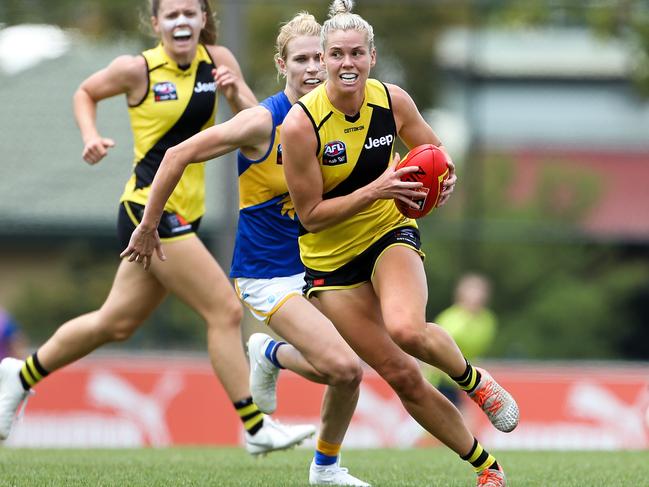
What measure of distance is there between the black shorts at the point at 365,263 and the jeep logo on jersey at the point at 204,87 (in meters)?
1.76

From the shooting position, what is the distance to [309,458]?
8.25 meters

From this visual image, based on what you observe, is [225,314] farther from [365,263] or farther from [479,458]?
[479,458]

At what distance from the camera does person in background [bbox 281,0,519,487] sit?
5.43 meters

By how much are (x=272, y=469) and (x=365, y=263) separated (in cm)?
171

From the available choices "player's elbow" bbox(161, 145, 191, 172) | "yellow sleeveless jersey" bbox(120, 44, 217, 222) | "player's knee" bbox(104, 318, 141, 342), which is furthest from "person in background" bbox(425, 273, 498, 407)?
"player's elbow" bbox(161, 145, 191, 172)

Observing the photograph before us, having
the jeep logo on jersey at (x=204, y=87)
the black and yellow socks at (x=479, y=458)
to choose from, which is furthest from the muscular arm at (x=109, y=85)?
the black and yellow socks at (x=479, y=458)

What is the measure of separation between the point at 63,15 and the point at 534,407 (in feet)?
26.6

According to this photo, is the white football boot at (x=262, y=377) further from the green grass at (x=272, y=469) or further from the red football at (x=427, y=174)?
the red football at (x=427, y=174)

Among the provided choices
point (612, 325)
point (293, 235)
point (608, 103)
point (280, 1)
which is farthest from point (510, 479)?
point (608, 103)

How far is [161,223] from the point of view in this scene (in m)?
6.89

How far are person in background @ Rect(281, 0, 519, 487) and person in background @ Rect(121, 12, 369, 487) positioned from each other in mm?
318

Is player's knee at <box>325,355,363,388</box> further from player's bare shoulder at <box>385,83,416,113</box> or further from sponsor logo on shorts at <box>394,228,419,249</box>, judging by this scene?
player's bare shoulder at <box>385,83,416,113</box>

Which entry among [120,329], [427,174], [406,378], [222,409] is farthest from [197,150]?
[222,409]

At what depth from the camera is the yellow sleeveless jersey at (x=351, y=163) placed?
5.52 metres
